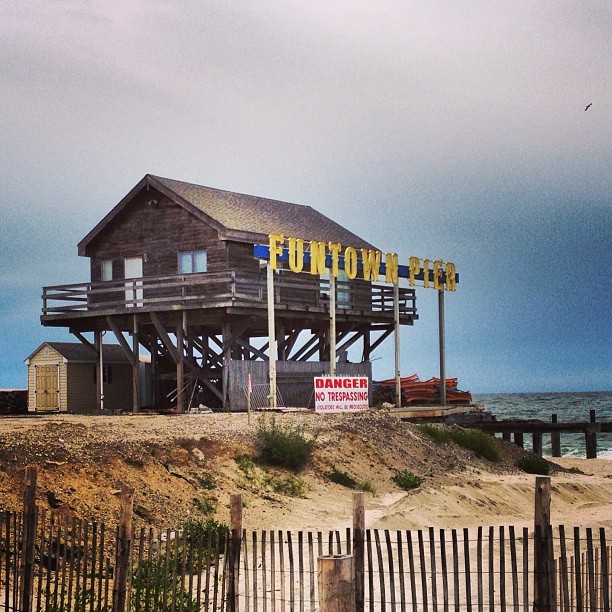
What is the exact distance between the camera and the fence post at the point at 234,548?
44.9 feet

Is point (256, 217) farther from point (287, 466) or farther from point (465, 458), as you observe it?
point (287, 466)

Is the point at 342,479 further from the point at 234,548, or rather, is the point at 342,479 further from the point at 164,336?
the point at 164,336

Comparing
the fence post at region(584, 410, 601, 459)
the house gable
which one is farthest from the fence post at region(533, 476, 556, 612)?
the fence post at region(584, 410, 601, 459)

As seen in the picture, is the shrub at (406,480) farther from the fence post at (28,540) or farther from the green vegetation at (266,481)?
the fence post at (28,540)

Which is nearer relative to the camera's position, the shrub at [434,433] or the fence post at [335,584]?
the fence post at [335,584]

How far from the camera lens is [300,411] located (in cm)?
3888

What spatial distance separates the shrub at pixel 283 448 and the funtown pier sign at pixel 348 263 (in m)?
12.0

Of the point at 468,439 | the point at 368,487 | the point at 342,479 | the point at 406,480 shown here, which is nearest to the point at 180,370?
the point at 468,439

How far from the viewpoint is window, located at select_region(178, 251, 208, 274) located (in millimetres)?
46500

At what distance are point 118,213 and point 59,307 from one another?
4985mm

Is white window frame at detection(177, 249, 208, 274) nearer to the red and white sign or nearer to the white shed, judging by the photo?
the white shed

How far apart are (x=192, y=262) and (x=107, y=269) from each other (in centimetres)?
551

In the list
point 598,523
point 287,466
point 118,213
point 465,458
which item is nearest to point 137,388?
point 118,213

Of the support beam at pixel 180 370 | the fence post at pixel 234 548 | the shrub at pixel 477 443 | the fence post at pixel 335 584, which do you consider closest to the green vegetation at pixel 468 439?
the shrub at pixel 477 443
